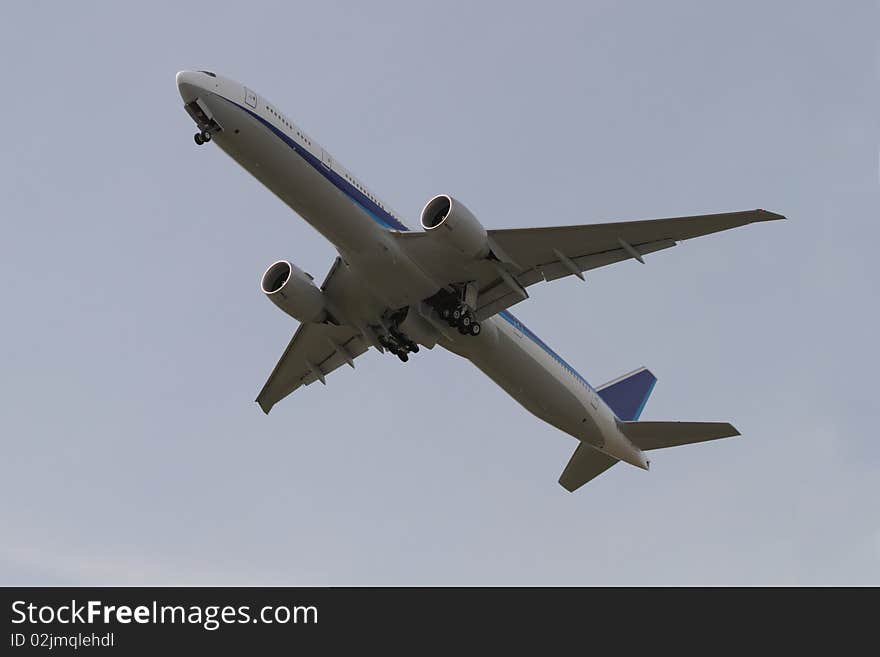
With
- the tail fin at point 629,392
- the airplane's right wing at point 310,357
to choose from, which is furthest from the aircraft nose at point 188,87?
the tail fin at point 629,392

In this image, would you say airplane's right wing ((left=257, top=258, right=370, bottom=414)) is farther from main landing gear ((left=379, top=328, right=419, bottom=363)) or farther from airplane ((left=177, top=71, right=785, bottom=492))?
main landing gear ((left=379, top=328, right=419, bottom=363))

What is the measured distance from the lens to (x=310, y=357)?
115 ft

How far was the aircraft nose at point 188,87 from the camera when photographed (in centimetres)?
2503

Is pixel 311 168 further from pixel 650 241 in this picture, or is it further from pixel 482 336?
pixel 650 241

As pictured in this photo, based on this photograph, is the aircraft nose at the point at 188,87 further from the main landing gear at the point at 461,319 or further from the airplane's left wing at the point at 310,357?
the airplane's left wing at the point at 310,357

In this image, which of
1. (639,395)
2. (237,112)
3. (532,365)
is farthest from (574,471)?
(237,112)

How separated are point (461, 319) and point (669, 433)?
10.0 meters

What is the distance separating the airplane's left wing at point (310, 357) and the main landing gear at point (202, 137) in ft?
31.1

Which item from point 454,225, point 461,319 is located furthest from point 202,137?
point 461,319

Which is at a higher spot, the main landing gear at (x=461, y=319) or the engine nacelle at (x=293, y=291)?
the engine nacelle at (x=293, y=291)

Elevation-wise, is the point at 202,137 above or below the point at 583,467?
above

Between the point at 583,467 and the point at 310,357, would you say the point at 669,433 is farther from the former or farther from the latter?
the point at 310,357

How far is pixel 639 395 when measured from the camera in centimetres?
3841
